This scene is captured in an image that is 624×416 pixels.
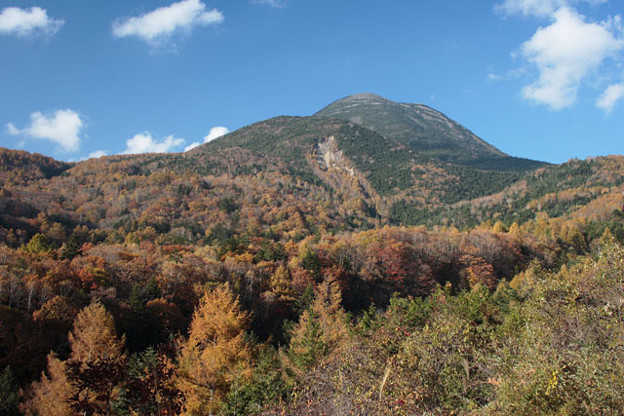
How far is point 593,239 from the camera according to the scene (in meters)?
96.1

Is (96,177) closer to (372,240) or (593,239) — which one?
(372,240)

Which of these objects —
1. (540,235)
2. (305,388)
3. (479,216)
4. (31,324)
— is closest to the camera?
(305,388)

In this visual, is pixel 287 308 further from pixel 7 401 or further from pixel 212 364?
pixel 7 401

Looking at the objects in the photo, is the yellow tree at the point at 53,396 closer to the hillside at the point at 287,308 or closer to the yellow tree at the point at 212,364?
the hillside at the point at 287,308

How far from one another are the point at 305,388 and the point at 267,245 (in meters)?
65.7

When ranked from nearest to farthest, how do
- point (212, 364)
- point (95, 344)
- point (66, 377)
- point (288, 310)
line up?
point (212, 364)
point (66, 377)
point (95, 344)
point (288, 310)

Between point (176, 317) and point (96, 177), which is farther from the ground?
point (96, 177)

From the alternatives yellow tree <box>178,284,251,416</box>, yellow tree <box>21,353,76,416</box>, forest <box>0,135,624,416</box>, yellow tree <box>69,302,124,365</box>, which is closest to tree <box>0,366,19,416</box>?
forest <box>0,135,624,416</box>

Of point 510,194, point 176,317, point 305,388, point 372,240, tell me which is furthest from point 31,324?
point 510,194

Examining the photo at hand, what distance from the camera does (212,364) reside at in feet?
67.8

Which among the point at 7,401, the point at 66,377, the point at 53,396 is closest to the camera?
the point at 66,377

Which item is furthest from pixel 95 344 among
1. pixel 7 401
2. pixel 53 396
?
pixel 7 401

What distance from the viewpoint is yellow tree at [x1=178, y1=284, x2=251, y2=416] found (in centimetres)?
1970

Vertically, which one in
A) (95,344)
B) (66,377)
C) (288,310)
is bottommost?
(288,310)
